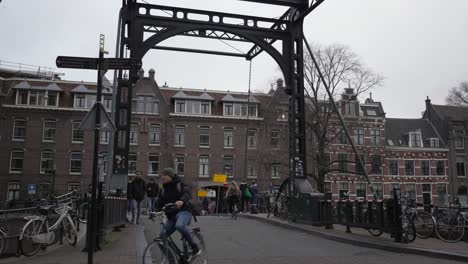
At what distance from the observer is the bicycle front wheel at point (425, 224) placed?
11391 millimetres

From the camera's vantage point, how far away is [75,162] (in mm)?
43062

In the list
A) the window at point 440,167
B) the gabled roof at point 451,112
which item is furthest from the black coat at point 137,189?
the gabled roof at point 451,112

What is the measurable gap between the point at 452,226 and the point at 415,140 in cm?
4308

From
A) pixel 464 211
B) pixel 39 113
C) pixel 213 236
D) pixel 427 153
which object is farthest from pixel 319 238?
pixel 427 153

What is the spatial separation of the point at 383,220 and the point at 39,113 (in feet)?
130

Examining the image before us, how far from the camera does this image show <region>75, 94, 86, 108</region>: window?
44562 millimetres

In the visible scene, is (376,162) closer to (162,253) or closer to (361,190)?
(361,190)

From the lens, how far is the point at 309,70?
3591 cm

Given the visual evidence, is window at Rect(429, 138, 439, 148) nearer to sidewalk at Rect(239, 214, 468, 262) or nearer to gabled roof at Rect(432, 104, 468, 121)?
gabled roof at Rect(432, 104, 468, 121)

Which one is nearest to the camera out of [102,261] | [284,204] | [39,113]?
[102,261]

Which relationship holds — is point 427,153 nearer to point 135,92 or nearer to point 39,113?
point 135,92

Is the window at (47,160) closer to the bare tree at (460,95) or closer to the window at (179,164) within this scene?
the window at (179,164)

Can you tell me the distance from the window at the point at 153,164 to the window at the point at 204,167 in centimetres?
430

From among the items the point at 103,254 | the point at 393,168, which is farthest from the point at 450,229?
the point at 393,168
